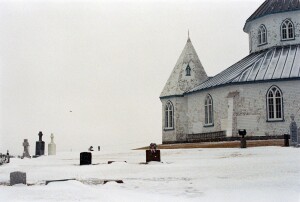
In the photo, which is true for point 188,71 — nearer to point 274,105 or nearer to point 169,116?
point 169,116

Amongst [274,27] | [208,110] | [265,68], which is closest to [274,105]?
[265,68]

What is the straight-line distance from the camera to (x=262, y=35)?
130 ft

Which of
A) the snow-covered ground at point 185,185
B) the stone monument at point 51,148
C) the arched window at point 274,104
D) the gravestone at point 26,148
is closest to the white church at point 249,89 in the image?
the arched window at point 274,104

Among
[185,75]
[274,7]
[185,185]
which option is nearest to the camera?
[185,185]

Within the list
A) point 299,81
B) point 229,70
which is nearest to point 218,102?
point 229,70

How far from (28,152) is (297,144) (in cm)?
2033

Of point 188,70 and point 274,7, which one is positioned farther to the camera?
point 188,70

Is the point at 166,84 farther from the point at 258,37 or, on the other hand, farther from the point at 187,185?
the point at 187,185

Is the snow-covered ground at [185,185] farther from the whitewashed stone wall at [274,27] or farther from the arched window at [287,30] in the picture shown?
the arched window at [287,30]

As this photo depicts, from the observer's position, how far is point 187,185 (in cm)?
1249

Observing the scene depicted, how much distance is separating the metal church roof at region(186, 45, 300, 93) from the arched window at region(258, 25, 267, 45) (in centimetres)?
126

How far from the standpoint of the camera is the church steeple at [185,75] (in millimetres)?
42312

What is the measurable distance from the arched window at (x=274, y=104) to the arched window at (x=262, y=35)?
760cm

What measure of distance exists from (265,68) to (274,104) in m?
3.36
